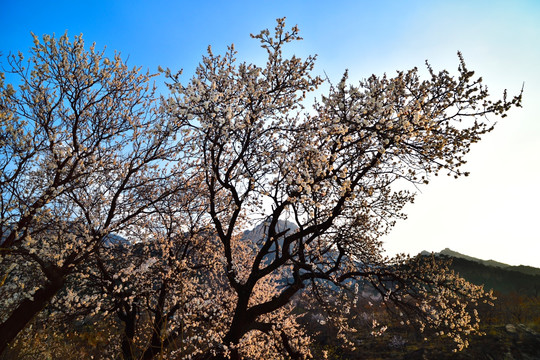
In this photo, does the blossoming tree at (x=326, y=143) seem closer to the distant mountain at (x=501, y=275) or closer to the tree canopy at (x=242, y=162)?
the tree canopy at (x=242, y=162)

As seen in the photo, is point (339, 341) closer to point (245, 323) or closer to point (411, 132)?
point (245, 323)

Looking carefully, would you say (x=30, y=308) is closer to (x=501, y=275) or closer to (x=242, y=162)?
(x=242, y=162)

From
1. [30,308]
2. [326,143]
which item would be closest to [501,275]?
[326,143]

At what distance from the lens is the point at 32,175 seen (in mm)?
9266

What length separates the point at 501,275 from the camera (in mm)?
39688

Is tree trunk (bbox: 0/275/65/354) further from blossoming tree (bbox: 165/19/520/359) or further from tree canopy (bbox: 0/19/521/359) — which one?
blossoming tree (bbox: 165/19/520/359)

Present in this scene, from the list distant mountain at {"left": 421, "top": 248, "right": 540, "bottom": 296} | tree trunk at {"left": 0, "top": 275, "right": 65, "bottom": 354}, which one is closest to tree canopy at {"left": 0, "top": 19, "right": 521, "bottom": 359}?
tree trunk at {"left": 0, "top": 275, "right": 65, "bottom": 354}

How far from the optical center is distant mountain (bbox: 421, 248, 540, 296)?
35.7 meters

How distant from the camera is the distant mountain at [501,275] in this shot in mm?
35688

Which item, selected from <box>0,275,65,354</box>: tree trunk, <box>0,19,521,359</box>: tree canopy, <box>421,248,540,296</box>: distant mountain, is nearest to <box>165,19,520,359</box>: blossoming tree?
<box>0,19,521,359</box>: tree canopy

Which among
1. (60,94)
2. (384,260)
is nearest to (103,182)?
(60,94)

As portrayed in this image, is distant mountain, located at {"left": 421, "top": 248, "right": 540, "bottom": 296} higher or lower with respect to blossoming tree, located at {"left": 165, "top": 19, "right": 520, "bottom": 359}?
lower

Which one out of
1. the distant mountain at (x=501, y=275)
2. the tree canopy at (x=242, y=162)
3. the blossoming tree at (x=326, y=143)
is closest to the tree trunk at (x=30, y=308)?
the tree canopy at (x=242, y=162)

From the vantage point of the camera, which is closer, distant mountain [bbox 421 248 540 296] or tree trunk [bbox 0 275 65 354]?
tree trunk [bbox 0 275 65 354]
